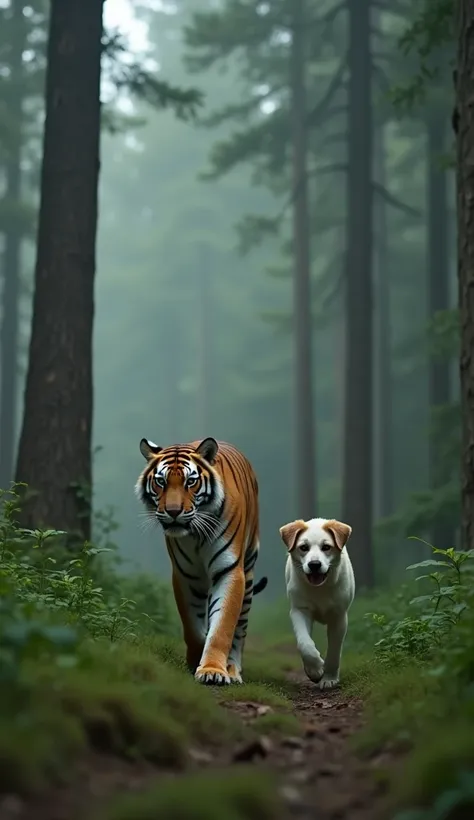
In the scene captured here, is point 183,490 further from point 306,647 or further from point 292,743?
point 292,743

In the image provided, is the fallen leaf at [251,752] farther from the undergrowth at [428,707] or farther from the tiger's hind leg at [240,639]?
the tiger's hind leg at [240,639]

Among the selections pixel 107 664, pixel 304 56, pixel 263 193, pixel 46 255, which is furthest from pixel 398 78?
pixel 263 193

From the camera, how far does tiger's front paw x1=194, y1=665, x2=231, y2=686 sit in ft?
21.5

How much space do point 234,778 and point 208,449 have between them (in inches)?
165

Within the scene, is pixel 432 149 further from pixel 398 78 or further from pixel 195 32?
pixel 195 32

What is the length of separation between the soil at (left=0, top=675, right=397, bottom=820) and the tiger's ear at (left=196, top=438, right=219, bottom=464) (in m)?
2.62

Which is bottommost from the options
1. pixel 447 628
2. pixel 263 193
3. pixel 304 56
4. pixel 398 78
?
pixel 447 628

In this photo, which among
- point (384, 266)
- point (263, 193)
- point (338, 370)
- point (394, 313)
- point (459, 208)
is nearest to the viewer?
point (459, 208)

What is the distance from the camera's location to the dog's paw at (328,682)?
7.40 m

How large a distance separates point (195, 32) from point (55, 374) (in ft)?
47.0

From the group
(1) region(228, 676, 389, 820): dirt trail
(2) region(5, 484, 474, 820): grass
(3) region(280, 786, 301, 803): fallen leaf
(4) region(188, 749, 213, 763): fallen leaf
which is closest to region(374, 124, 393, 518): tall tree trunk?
(2) region(5, 484, 474, 820): grass

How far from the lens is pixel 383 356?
2794cm

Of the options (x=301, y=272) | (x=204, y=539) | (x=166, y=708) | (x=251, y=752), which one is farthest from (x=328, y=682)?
(x=301, y=272)

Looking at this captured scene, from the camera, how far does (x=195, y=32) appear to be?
2181 cm
